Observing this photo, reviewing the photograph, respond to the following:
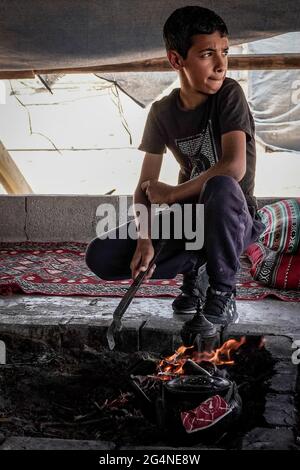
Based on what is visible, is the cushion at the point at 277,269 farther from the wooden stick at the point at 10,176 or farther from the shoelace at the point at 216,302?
the wooden stick at the point at 10,176

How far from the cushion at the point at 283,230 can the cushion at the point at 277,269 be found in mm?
76

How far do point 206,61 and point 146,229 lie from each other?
3.17 feet

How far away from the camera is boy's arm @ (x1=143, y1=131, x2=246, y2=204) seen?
3010mm

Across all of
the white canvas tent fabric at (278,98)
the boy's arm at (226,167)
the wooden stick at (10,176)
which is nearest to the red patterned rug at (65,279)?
the wooden stick at (10,176)

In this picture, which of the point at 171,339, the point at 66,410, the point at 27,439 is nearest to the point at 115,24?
the point at 171,339

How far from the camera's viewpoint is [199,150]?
10.9 ft

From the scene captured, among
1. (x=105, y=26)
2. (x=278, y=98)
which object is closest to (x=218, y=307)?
(x=105, y=26)

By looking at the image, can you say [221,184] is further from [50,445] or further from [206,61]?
[50,445]

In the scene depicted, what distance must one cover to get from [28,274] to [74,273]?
1.31 feet

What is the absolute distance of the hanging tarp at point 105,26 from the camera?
14.1 ft

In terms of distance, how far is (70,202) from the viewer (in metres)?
6.29

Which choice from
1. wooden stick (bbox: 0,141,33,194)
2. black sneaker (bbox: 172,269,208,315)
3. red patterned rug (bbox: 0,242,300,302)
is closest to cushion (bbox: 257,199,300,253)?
red patterned rug (bbox: 0,242,300,302)

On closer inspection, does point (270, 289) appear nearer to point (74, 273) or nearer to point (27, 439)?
point (74, 273)

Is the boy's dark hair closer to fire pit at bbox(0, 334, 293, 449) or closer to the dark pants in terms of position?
the dark pants
